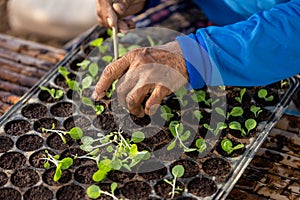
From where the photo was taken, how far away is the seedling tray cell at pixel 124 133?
1.24 m

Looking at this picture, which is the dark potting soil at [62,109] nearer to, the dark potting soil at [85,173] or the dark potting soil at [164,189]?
the dark potting soil at [85,173]

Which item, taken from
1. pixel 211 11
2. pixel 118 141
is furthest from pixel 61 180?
pixel 211 11

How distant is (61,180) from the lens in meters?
1.26

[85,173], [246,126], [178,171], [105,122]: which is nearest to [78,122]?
[105,122]

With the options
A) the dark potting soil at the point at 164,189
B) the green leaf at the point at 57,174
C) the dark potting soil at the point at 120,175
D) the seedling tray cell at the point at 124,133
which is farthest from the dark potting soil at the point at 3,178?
the dark potting soil at the point at 164,189

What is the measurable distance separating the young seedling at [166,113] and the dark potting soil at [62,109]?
8.7 inches

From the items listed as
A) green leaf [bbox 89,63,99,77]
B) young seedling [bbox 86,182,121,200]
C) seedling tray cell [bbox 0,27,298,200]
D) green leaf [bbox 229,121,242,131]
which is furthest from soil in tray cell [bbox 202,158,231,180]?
green leaf [bbox 89,63,99,77]

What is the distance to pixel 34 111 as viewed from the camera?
1444 mm

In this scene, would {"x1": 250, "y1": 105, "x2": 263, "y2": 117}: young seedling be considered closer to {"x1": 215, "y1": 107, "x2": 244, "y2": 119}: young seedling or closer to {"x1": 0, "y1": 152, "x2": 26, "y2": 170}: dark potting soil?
{"x1": 215, "y1": 107, "x2": 244, "y2": 119}: young seedling

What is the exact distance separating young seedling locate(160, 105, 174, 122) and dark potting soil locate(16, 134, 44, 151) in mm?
289

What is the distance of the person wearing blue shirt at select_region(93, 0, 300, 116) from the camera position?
4.28ft

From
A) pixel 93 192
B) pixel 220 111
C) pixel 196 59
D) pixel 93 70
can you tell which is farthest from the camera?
pixel 93 70

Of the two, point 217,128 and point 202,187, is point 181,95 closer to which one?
point 217,128

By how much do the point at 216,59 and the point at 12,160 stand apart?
1.66ft
